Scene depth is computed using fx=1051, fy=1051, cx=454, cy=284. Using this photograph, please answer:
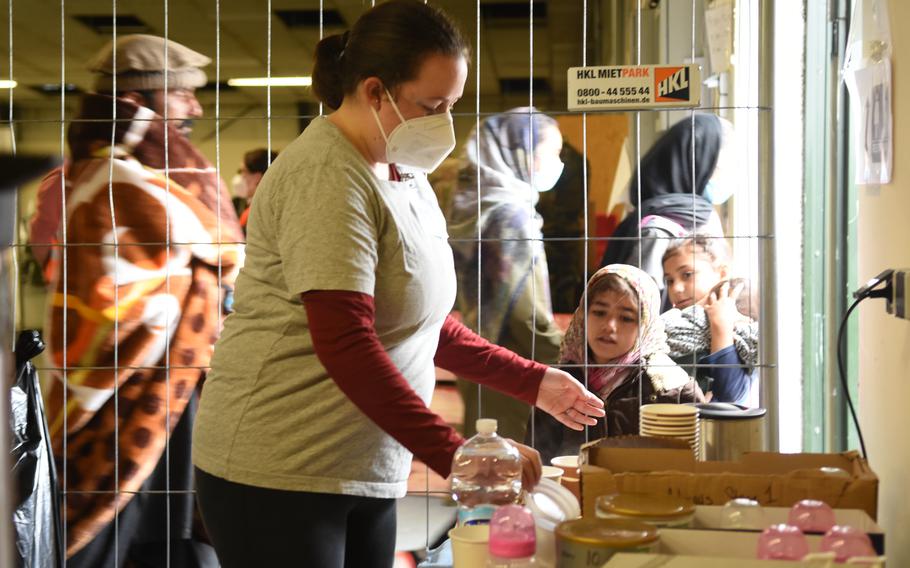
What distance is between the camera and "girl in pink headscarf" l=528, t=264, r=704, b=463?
228 centimetres

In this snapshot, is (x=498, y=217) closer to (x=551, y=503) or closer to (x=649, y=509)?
(x=551, y=503)

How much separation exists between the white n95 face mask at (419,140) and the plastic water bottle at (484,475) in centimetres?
44

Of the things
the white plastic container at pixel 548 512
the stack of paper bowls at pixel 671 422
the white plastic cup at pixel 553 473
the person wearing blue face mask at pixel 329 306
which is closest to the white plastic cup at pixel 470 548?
the white plastic container at pixel 548 512

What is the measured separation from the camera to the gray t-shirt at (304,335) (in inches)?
53.7

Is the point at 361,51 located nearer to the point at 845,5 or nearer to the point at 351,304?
the point at 351,304

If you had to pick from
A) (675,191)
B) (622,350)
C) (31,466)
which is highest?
(675,191)

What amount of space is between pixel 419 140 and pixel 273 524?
0.57 metres

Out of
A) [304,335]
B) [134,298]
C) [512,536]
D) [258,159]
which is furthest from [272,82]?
[512,536]

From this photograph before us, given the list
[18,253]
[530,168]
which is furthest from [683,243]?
[18,253]

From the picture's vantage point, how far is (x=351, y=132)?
1459 millimetres

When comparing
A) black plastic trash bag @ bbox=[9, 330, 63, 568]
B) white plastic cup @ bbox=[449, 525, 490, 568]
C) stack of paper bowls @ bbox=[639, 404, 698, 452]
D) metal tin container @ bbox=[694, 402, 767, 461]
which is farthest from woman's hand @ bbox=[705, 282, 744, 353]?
black plastic trash bag @ bbox=[9, 330, 63, 568]

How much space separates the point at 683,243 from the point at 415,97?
39.0 inches

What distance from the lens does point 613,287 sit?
2.32 m

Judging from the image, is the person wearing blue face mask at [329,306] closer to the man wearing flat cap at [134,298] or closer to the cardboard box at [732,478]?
the cardboard box at [732,478]
